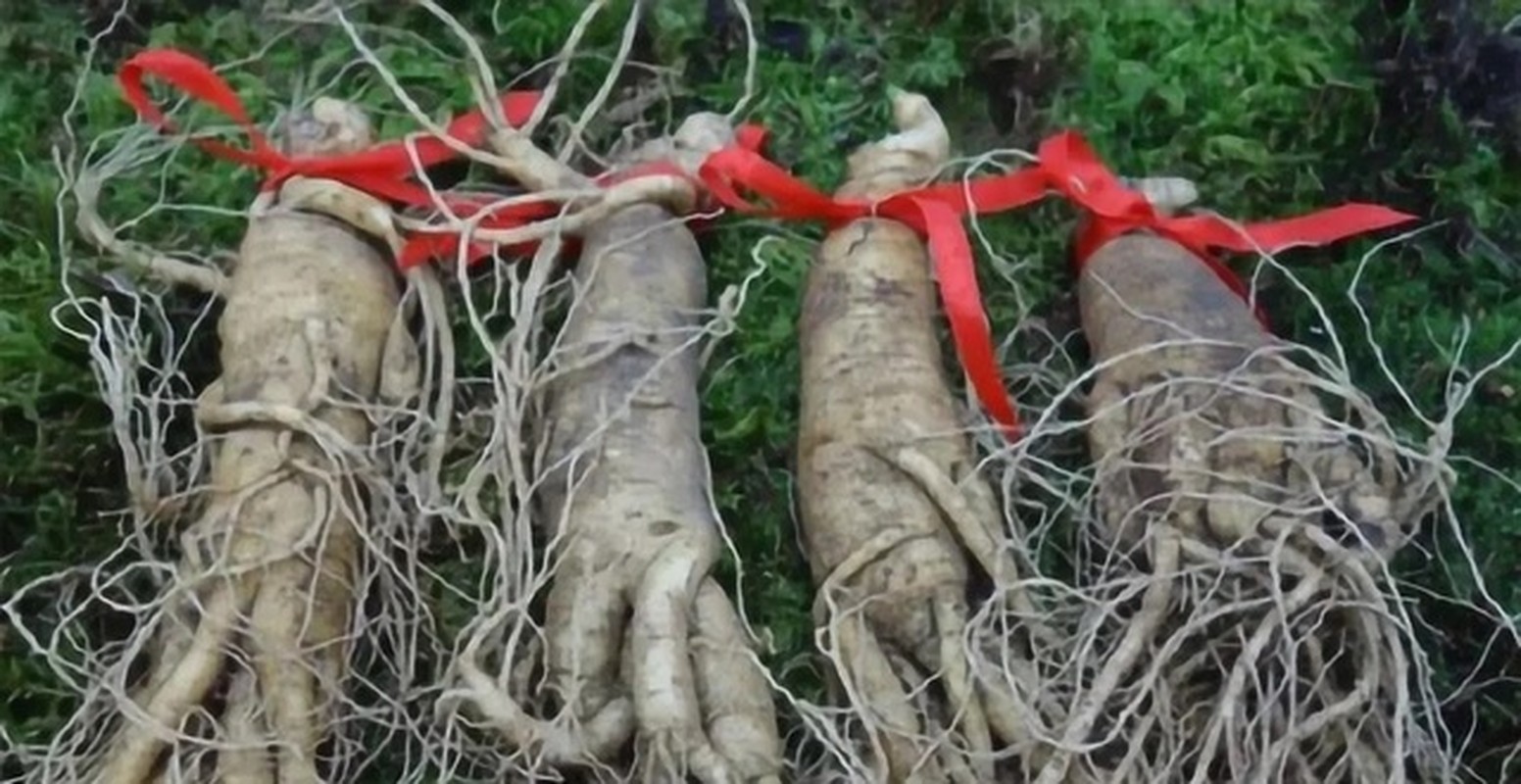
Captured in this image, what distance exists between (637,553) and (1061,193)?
49 cm

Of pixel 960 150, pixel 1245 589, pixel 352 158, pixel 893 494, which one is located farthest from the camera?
pixel 960 150

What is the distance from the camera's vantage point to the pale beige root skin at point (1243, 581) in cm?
120

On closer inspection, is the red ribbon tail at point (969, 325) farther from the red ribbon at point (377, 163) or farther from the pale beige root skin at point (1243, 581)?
the red ribbon at point (377, 163)

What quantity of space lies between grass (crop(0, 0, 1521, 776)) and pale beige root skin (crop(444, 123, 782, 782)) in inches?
2.8

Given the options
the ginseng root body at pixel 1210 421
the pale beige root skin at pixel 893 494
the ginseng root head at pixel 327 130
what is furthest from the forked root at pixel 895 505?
the ginseng root head at pixel 327 130

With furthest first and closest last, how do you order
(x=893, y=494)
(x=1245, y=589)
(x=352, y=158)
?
(x=352, y=158) → (x=893, y=494) → (x=1245, y=589)

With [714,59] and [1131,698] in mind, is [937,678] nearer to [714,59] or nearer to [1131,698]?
[1131,698]

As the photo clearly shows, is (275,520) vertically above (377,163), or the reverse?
(377,163)

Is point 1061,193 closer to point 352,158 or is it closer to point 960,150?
point 960,150

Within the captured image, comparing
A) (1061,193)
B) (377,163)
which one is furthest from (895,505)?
(377,163)

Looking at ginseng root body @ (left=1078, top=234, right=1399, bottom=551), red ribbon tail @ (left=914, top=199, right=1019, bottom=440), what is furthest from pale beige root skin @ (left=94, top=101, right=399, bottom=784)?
ginseng root body @ (left=1078, top=234, right=1399, bottom=551)

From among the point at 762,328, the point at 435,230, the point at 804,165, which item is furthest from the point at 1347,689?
the point at 435,230

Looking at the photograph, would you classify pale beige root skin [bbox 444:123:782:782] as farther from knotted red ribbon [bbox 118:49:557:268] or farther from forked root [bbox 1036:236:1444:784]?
forked root [bbox 1036:236:1444:784]

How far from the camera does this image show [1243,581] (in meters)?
1.25
